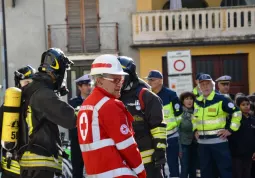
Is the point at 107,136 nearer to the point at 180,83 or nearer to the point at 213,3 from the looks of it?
the point at 180,83

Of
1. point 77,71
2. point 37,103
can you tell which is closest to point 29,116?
point 37,103

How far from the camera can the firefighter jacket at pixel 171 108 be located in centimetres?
988

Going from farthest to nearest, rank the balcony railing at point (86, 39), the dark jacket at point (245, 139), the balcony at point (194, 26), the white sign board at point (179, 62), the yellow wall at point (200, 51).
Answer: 1. the balcony railing at point (86, 39)
2. the yellow wall at point (200, 51)
3. the balcony at point (194, 26)
4. the white sign board at point (179, 62)
5. the dark jacket at point (245, 139)

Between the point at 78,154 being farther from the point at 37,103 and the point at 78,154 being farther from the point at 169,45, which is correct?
the point at 169,45

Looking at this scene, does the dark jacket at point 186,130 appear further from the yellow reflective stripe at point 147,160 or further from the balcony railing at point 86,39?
the balcony railing at point 86,39

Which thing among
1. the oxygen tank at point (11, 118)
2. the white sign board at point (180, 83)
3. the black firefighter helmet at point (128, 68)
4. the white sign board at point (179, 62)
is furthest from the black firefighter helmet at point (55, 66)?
the white sign board at point (179, 62)

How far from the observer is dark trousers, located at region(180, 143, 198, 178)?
10594 mm

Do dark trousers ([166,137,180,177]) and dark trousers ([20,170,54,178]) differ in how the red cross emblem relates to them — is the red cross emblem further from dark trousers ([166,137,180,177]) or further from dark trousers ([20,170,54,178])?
dark trousers ([166,137,180,177])

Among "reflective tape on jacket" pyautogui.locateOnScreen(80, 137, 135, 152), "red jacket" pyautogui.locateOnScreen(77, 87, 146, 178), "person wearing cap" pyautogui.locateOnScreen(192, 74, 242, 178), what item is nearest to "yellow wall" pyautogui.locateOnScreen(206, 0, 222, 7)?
"person wearing cap" pyautogui.locateOnScreen(192, 74, 242, 178)

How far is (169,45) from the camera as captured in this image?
20.4 metres

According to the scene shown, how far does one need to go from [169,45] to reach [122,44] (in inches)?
67.9

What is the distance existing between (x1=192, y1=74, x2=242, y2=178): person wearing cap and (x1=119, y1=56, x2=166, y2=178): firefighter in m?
3.15

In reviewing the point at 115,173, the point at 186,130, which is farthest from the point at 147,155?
the point at 186,130

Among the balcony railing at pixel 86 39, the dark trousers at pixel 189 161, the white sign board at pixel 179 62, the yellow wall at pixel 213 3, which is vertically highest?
the yellow wall at pixel 213 3
